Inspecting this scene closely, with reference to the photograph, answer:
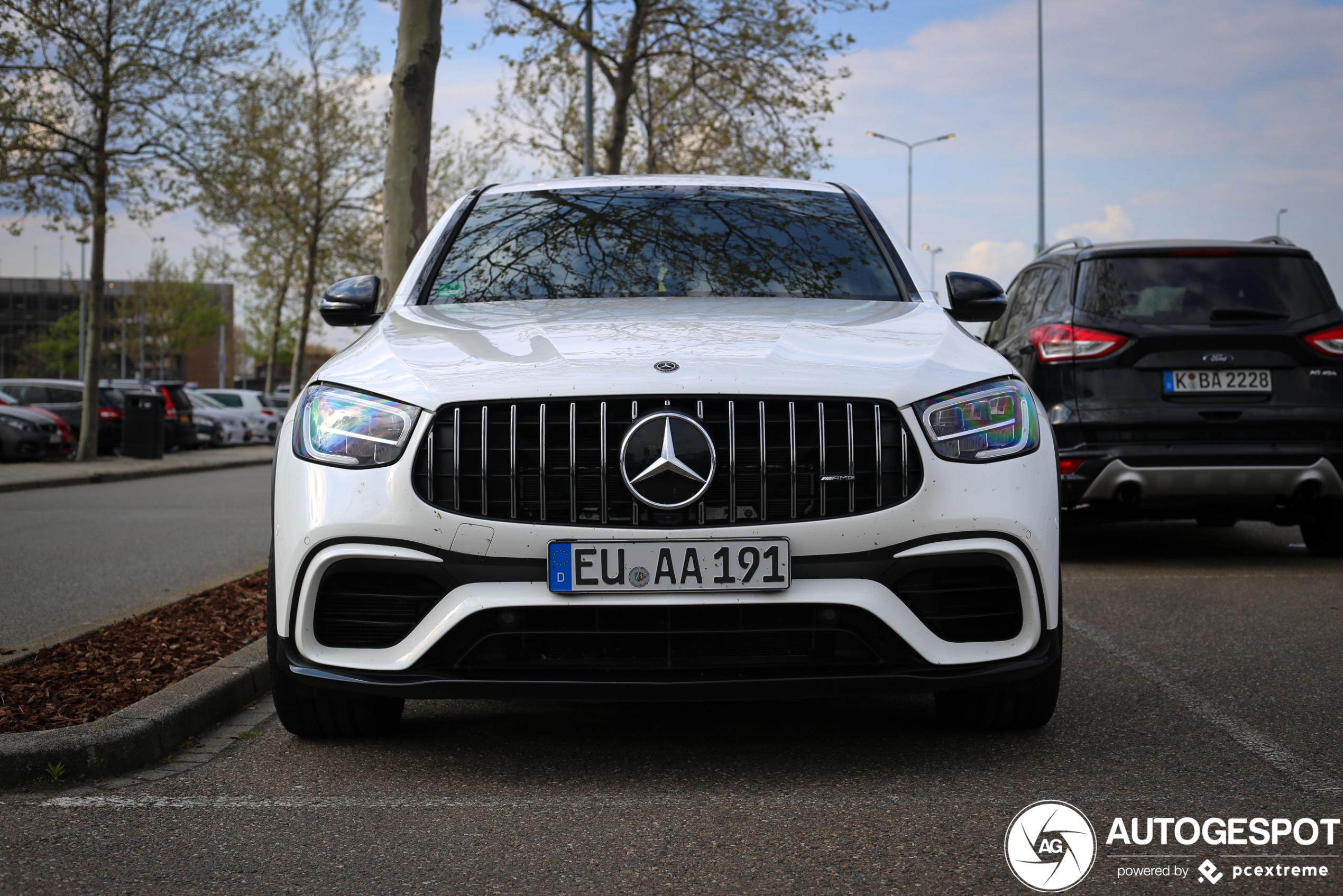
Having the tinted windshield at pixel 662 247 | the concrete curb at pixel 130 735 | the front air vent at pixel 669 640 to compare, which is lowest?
the concrete curb at pixel 130 735

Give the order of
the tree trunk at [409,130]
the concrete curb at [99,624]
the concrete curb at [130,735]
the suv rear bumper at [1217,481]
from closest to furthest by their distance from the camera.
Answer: the concrete curb at [130,735] → the concrete curb at [99,624] → the suv rear bumper at [1217,481] → the tree trunk at [409,130]

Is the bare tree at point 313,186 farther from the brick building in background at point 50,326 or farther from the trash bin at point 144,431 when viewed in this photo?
the brick building in background at point 50,326

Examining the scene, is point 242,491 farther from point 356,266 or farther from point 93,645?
point 356,266

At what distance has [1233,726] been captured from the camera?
402 cm

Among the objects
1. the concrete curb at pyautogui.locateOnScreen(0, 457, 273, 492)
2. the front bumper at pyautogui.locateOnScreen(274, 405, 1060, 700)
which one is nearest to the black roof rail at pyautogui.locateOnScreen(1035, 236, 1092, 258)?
the front bumper at pyautogui.locateOnScreen(274, 405, 1060, 700)

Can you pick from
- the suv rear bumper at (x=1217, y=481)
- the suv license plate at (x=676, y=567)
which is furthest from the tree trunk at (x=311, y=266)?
the suv license plate at (x=676, y=567)

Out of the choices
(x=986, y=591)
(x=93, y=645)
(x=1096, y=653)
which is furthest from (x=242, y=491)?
(x=986, y=591)

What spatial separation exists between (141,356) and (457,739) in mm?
67156

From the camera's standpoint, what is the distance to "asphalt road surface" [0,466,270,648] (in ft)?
23.3

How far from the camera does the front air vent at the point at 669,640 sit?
10.9 feet

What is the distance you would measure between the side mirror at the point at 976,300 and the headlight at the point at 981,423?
3.31 feet

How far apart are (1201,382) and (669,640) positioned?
199 inches

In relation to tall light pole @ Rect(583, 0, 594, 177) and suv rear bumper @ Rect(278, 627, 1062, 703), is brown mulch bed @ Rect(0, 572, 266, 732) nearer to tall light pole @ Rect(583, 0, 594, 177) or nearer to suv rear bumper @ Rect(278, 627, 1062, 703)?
suv rear bumper @ Rect(278, 627, 1062, 703)

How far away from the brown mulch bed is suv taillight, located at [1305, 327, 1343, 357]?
5672 mm
